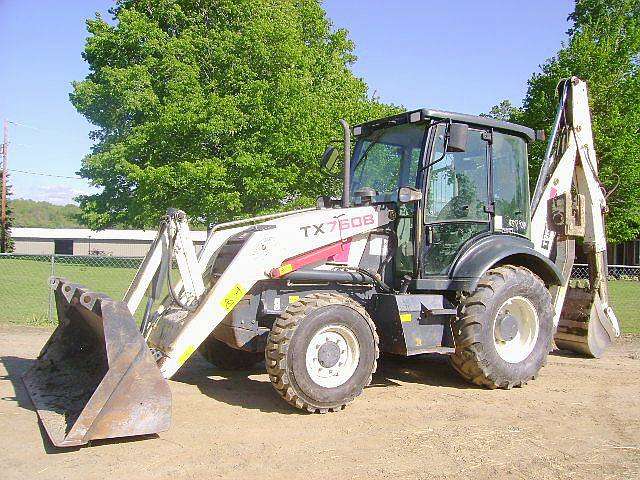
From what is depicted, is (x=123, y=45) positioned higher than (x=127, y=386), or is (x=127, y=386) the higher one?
(x=123, y=45)

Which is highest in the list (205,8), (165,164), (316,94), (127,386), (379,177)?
(205,8)

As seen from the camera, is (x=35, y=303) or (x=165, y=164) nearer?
(x=35, y=303)

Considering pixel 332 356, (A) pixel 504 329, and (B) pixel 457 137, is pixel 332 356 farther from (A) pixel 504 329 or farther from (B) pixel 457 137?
(B) pixel 457 137

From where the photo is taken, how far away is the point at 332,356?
5.79 meters

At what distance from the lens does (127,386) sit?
466 centimetres

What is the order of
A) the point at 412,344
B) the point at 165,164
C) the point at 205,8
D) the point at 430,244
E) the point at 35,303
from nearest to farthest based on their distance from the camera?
1. the point at 412,344
2. the point at 430,244
3. the point at 35,303
4. the point at 165,164
5. the point at 205,8

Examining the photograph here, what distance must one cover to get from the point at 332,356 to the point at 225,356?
7.19ft

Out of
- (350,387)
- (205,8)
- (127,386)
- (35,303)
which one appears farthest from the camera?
(205,8)

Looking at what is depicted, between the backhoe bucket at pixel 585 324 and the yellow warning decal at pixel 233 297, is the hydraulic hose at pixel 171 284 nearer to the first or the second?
the yellow warning decal at pixel 233 297

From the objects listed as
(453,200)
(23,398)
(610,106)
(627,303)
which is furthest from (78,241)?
(453,200)

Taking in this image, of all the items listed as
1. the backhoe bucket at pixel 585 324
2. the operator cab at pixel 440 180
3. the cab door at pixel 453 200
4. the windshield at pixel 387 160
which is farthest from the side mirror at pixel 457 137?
the backhoe bucket at pixel 585 324

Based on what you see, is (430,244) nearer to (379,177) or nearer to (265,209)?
(379,177)

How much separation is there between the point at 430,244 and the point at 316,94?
17.9m

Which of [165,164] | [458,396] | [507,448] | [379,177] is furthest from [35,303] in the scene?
[507,448]
